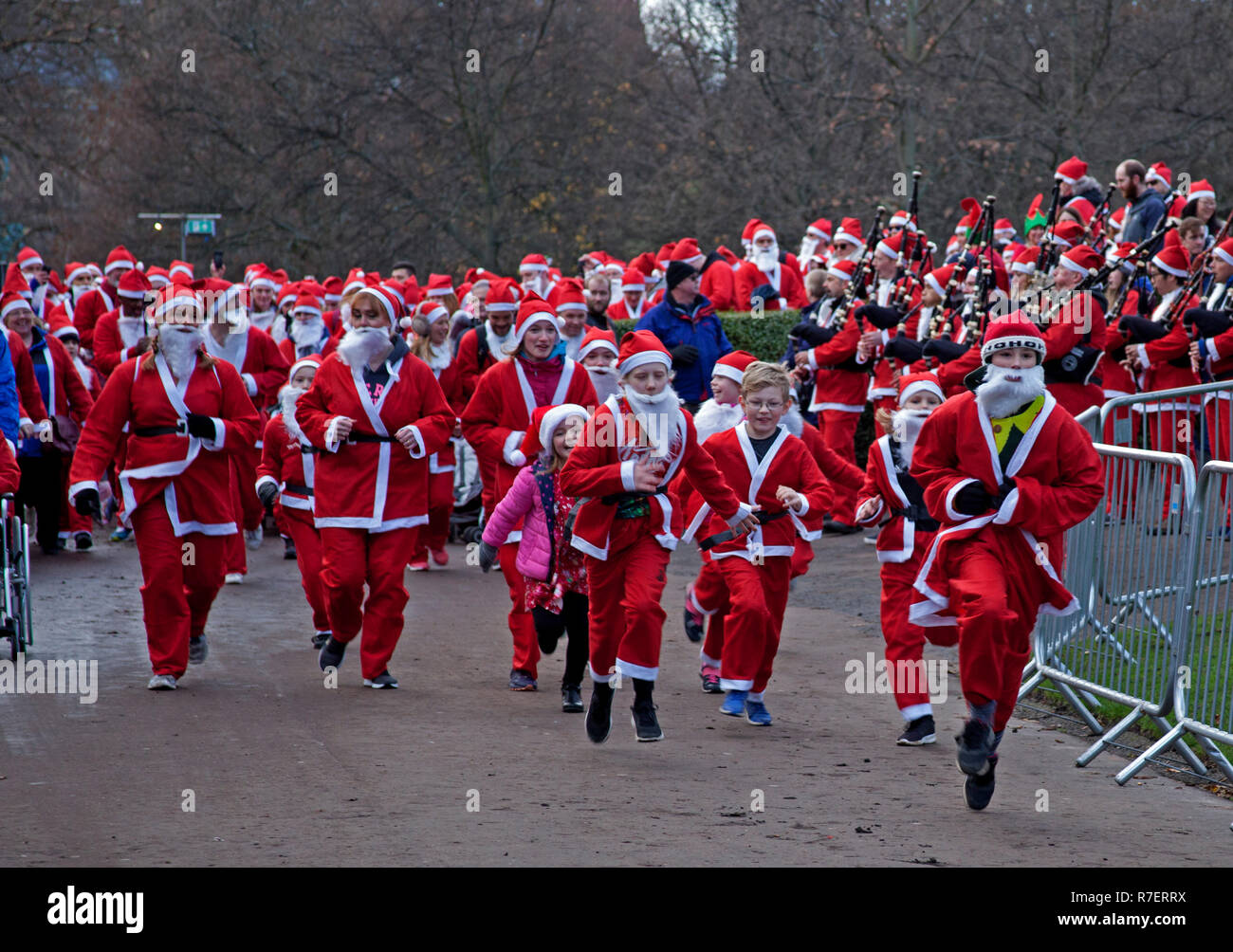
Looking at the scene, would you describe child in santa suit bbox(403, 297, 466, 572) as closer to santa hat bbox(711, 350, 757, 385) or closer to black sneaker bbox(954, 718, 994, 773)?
santa hat bbox(711, 350, 757, 385)

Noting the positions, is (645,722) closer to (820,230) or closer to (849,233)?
(849,233)

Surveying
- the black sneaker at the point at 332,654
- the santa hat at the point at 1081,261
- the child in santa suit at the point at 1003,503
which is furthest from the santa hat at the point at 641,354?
the santa hat at the point at 1081,261

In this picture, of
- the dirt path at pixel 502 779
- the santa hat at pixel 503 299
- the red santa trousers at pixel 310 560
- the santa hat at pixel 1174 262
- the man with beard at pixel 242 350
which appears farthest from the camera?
the man with beard at pixel 242 350

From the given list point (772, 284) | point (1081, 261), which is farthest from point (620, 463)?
point (772, 284)

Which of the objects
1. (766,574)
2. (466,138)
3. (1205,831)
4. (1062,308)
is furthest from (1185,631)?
(466,138)

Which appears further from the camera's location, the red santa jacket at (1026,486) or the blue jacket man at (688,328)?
the blue jacket man at (688,328)

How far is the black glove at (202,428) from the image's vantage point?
9.08 m

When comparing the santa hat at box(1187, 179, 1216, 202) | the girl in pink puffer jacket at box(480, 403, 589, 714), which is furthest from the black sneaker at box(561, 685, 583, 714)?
the santa hat at box(1187, 179, 1216, 202)

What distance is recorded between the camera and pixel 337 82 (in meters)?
32.1

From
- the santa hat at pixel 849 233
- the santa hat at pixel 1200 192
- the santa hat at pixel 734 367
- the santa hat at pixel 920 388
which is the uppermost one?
the santa hat at pixel 1200 192

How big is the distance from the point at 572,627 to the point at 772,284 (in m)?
11.5

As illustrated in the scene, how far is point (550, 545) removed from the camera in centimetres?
848

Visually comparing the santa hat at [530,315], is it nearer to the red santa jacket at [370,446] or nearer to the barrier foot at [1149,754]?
the red santa jacket at [370,446]

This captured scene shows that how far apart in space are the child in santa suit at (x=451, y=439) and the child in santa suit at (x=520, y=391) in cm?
265
